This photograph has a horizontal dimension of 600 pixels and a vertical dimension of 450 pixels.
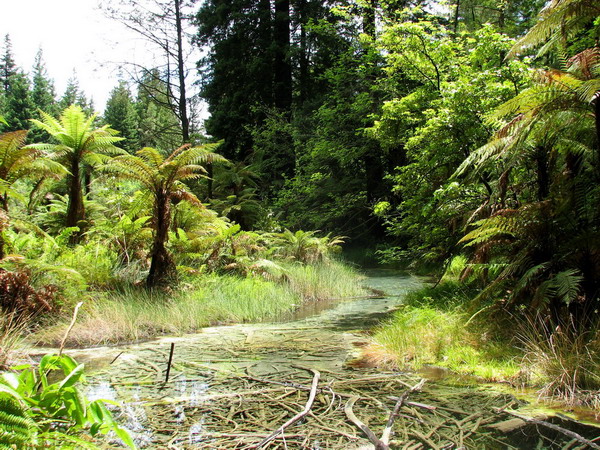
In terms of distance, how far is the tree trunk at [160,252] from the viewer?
7730 millimetres

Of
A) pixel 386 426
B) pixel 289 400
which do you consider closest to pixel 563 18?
pixel 386 426

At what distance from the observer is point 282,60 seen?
57.7 ft

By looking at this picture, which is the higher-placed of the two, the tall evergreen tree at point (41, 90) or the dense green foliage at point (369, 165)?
the tall evergreen tree at point (41, 90)

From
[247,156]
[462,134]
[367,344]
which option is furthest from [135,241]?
[247,156]

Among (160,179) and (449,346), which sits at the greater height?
(160,179)

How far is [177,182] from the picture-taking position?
8.02 metres

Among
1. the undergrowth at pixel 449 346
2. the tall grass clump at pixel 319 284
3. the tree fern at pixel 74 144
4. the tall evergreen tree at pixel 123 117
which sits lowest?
the tall grass clump at pixel 319 284

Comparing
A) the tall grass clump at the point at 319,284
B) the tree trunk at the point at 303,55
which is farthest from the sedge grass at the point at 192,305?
the tree trunk at the point at 303,55

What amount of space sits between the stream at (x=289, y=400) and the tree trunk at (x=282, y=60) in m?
14.7

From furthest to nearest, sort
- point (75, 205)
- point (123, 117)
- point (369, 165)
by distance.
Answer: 1. point (123, 117)
2. point (369, 165)
3. point (75, 205)

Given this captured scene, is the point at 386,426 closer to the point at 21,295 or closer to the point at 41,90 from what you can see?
the point at 21,295

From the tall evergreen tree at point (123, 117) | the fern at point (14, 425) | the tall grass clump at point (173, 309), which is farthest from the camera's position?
the tall evergreen tree at point (123, 117)

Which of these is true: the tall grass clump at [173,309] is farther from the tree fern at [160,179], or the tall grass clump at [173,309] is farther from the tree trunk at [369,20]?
the tree trunk at [369,20]

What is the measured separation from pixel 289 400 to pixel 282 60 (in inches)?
638
